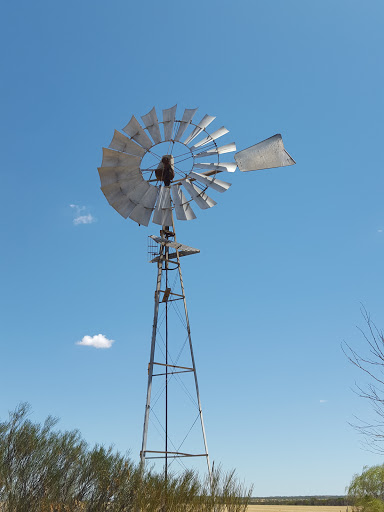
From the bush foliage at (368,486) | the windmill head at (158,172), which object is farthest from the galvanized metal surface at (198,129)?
the bush foliage at (368,486)

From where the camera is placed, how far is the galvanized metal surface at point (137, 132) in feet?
49.3

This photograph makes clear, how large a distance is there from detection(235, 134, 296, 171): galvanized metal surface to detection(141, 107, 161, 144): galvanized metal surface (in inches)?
103

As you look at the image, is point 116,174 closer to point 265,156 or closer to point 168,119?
point 168,119

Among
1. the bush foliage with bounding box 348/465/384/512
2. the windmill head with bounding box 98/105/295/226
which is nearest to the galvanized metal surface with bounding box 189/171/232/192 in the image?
the windmill head with bounding box 98/105/295/226

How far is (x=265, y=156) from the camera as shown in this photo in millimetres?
13852

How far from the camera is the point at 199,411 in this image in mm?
14453

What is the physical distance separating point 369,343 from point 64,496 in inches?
351

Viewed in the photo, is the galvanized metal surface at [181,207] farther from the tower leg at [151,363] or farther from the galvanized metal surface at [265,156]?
the galvanized metal surface at [265,156]

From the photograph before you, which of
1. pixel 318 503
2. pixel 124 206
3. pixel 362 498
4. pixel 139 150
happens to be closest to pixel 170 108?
pixel 139 150

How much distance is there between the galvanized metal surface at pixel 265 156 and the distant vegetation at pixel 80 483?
7230 millimetres

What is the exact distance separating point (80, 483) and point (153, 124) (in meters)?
9.45

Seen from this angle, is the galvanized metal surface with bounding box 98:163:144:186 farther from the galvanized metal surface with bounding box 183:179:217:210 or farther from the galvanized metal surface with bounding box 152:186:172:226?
the galvanized metal surface with bounding box 183:179:217:210

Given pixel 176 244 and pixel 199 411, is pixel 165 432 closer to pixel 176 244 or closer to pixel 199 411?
pixel 199 411

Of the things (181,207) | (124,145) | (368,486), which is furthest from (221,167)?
(368,486)
